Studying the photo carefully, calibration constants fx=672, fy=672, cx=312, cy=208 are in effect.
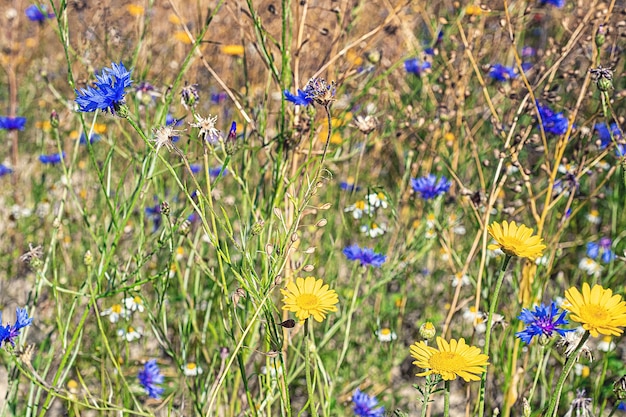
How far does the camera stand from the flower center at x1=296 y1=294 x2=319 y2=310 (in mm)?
945

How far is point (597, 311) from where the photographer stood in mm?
849

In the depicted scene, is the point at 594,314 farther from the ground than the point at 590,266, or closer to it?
closer to it

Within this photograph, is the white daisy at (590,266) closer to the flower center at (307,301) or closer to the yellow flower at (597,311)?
the yellow flower at (597,311)

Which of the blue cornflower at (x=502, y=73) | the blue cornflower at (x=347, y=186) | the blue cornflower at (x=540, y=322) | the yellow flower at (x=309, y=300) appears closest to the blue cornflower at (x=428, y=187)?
the blue cornflower at (x=502, y=73)

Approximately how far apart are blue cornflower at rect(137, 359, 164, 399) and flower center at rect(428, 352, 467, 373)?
871 millimetres

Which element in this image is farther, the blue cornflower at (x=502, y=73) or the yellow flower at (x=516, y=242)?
the blue cornflower at (x=502, y=73)

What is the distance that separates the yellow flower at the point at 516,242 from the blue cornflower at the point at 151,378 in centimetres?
95

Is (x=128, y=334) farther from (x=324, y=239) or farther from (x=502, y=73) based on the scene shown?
(x=502, y=73)

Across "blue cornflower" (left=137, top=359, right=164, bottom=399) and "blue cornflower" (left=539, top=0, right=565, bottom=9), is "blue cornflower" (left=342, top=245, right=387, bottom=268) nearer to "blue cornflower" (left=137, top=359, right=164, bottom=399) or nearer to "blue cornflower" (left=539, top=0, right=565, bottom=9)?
"blue cornflower" (left=137, top=359, right=164, bottom=399)

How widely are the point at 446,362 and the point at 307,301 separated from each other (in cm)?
21

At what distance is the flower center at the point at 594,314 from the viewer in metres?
0.83

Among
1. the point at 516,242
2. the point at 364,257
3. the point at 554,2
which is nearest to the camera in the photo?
the point at 516,242

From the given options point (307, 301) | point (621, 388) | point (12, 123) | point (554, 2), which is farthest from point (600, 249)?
point (12, 123)

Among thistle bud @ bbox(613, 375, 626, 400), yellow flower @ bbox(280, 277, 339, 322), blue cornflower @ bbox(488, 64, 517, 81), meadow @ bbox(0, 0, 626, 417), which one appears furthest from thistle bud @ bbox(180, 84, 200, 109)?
blue cornflower @ bbox(488, 64, 517, 81)
